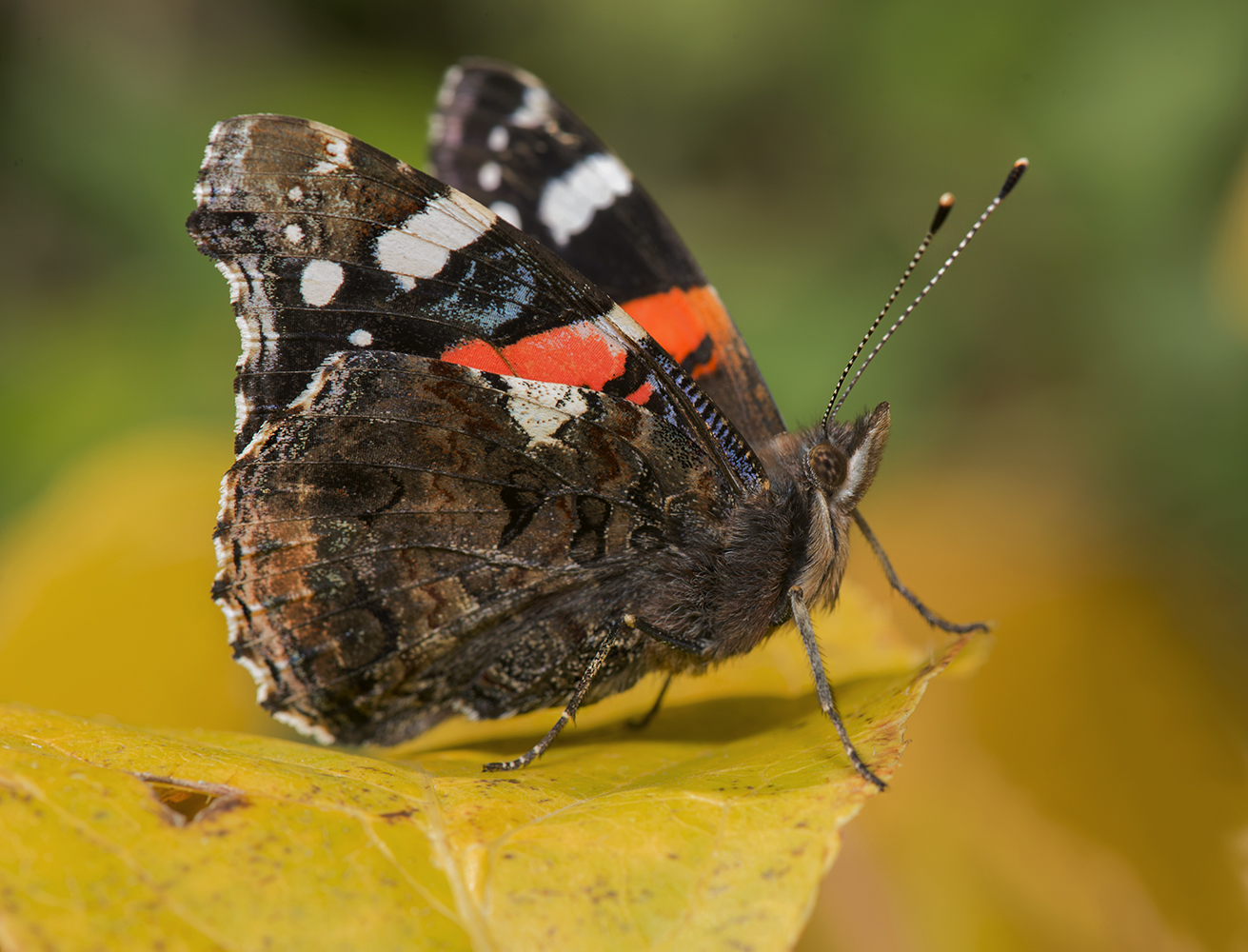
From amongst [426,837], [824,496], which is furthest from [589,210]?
[426,837]

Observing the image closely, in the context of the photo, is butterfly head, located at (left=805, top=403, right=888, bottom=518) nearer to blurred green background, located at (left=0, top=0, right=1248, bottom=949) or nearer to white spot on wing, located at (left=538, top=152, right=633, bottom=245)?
blurred green background, located at (left=0, top=0, right=1248, bottom=949)

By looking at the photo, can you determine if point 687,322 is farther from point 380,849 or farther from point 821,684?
point 380,849

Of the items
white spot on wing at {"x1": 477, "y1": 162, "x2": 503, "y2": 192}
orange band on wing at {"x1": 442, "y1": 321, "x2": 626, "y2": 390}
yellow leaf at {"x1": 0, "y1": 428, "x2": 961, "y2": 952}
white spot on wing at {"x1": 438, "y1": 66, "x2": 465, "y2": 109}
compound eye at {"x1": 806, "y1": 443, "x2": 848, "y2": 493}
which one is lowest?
yellow leaf at {"x1": 0, "y1": 428, "x2": 961, "y2": 952}

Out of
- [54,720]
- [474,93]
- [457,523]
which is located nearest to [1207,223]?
[474,93]

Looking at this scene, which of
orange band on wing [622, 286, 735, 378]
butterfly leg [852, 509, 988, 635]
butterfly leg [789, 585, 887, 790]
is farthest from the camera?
orange band on wing [622, 286, 735, 378]

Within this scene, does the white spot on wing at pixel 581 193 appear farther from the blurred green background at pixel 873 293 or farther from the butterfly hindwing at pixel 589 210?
the blurred green background at pixel 873 293

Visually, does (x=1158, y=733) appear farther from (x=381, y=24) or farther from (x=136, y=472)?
(x=381, y=24)

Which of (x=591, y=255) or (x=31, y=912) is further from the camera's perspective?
(x=591, y=255)

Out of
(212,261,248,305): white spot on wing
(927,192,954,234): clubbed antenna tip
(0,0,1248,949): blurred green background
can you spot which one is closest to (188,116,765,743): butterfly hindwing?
(212,261,248,305): white spot on wing
